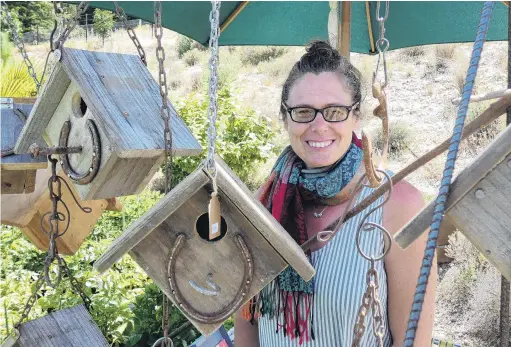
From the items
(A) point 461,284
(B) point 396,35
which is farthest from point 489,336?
(B) point 396,35

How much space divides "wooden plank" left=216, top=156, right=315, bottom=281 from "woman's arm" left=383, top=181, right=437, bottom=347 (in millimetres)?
471

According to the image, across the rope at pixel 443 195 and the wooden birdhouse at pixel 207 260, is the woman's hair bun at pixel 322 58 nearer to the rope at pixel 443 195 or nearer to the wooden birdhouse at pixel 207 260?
the wooden birdhouse at pixel 207 260

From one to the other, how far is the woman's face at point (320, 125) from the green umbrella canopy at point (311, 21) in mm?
1777

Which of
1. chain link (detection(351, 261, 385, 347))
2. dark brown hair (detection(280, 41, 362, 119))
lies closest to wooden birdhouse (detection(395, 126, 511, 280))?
chain link (detection(351, 261, 385, 347))

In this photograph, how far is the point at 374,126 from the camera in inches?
375

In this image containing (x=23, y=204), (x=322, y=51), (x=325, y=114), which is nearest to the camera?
(x=325, y=114)

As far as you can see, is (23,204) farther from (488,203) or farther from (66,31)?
(488,203)

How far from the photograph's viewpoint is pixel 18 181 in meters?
2.14

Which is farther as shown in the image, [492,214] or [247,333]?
[247,333]

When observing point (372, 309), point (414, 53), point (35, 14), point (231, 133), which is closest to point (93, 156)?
point (372, 309)

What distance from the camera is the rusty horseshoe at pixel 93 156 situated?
1.63m

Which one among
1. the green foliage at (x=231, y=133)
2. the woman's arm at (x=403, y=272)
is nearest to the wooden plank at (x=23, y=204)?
the woman's arm at (x=403, y=272)

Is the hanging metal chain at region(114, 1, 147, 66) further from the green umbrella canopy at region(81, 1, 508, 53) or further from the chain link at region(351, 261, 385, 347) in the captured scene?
the green umbrella canopy at region(81, 1, 508, 53)

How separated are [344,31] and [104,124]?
2.20m
